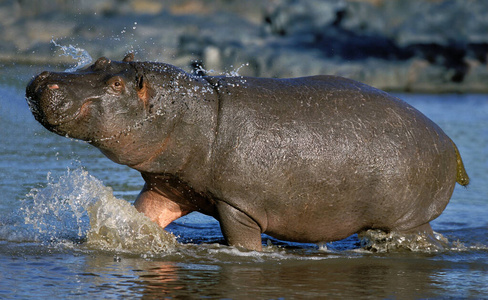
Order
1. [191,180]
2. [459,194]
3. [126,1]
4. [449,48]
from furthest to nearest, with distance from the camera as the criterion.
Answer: [126,1]
[449,48]
[459,194]
[191,180]

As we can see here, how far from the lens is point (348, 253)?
6.99 metres

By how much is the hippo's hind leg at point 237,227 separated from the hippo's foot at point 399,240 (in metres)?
1.16

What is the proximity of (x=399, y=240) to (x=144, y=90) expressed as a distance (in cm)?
260

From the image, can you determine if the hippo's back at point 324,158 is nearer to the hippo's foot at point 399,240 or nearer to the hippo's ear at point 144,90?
the hippo's foot at point 399,240

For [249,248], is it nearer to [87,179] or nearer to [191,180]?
[191,180]

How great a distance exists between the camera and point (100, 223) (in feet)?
22.3

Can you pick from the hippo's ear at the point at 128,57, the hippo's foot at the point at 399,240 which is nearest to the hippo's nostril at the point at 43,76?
the hippo's ear at the point at 128,57

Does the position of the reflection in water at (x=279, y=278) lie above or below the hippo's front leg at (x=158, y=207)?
below

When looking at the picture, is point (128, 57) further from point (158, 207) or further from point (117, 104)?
point (158, 207)

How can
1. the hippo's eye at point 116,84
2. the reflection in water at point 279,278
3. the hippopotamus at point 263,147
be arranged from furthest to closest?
the hippopotamus at point 263,147
the hippo's eye at point 116,84
the reflection in water at point 279,278

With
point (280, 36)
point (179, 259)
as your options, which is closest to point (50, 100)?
A: point (179, 259)

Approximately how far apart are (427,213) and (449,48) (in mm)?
20842

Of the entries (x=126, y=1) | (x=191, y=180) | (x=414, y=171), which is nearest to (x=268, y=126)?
(x=191, y=180)

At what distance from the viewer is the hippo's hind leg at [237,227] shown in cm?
641
